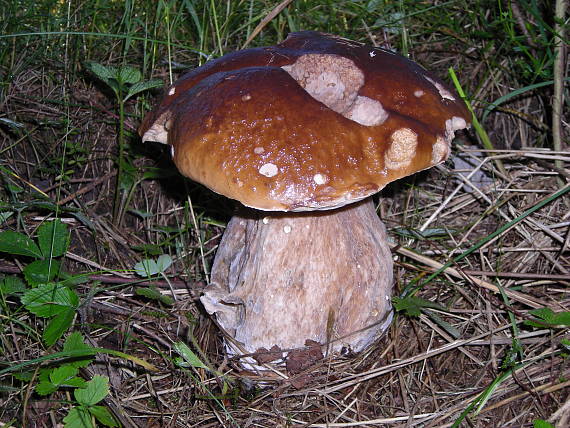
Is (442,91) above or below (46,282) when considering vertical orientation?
above

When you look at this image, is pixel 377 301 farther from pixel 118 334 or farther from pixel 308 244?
pixel 118 334

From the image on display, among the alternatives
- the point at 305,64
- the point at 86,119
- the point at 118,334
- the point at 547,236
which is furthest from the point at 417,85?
the point at 86,119

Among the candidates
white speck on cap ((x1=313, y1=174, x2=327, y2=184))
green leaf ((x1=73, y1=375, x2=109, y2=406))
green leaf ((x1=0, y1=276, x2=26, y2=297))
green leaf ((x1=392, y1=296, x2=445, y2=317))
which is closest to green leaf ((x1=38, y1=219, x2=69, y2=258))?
green leaf ((x1=0, y1=276, x2=26, y2=297))

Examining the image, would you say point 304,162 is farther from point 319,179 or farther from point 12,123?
point 12,123

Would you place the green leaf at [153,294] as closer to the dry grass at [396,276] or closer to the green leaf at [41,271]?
the dry grass at [396,276]

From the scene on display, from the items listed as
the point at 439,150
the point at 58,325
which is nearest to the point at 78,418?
the point at 58,325

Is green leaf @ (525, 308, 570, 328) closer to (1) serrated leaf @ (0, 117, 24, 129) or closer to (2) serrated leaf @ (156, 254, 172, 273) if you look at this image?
(2) serrated leaf @ (156, 254, 172, 273)

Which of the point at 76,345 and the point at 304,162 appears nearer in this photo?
the point at 304,162
